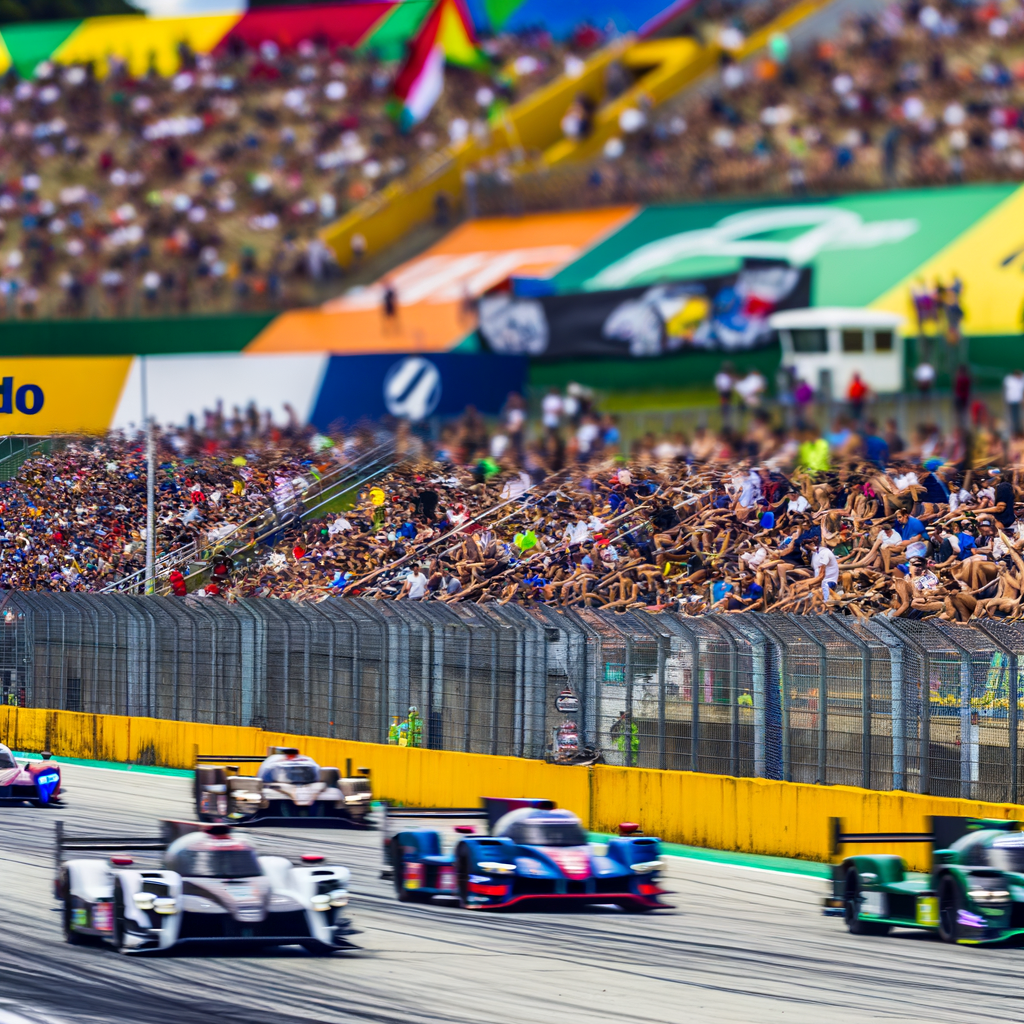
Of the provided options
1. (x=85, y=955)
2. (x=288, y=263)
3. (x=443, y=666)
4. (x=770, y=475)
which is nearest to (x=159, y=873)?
(x=85, y=955)

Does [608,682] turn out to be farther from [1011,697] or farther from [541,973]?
[541,973]

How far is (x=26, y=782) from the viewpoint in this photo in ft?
60.8

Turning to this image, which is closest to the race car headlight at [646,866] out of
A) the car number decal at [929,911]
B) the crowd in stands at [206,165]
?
the car number decal at [929,911]

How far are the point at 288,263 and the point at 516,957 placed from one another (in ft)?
106

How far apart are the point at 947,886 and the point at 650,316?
71.8 ft

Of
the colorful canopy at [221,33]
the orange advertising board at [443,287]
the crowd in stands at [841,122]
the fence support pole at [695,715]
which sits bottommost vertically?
the fence support pole at [695,715]

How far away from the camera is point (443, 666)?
18.6 meters

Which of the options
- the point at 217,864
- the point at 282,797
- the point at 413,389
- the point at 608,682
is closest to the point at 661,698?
the point at 608,682

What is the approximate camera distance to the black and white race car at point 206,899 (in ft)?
33.9

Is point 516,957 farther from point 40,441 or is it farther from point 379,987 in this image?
point 40,441

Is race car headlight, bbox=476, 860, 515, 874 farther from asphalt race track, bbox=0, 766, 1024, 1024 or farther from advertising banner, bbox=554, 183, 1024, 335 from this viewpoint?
advertising banner, bbox=554, 183, 1024, 335

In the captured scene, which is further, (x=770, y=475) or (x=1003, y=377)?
(x=1003, y=377)

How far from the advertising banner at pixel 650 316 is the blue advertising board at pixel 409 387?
1853 mm

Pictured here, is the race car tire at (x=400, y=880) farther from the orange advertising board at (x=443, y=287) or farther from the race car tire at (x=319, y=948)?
the orange advertising board at (x=443, y=287)
